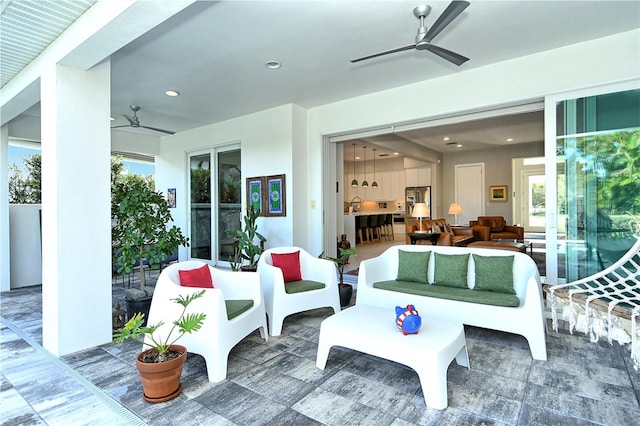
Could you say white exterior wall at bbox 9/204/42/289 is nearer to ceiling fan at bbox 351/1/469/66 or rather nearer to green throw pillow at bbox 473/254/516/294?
ceiling fan at bbox 351/1/469/66

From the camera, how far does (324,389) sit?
229cm

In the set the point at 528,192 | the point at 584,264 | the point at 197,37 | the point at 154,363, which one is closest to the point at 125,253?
the point at 154,363

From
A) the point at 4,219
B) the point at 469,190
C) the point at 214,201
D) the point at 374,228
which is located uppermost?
the point at 469,190

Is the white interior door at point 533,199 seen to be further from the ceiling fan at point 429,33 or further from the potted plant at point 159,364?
the potted plant at point 159,364

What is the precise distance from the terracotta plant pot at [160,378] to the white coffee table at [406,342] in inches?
39.5

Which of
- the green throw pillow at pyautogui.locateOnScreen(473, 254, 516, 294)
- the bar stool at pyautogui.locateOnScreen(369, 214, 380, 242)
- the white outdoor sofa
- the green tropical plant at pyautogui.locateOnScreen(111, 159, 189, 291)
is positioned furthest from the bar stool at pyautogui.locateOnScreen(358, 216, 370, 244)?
the green tropical plant at pyautogui.locateOnScreen(111, 159, 189, 291)

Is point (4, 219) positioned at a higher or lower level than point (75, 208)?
lower

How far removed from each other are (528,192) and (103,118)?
12352mm

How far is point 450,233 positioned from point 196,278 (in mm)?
4837

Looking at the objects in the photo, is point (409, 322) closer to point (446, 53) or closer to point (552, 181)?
point (446, 53)

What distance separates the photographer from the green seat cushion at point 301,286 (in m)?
3.43

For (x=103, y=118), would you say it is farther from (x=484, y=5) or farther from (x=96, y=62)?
(x=484, y=5)

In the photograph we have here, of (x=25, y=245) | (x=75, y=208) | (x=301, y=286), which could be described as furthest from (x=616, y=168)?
(x=25, y=245)

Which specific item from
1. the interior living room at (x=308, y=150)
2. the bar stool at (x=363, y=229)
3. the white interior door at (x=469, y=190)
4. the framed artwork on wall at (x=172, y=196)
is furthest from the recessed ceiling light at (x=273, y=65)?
the white interior door at (x=469, y=190)
